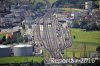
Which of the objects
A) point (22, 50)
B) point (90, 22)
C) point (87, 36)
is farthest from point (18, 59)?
point (90, 22)

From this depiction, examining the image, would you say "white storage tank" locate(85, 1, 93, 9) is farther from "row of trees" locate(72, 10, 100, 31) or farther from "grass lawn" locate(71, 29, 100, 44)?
"grass lawn" locate(71, 29, 100, 44)

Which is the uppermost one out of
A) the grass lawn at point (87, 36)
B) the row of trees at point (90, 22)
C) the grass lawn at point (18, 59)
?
the row of trees at point (90, 22)

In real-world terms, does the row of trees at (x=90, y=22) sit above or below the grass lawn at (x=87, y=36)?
above

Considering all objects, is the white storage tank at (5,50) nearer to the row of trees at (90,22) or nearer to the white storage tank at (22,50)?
the white storage tank at (22,50)

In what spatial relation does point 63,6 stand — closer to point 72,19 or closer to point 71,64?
point 72,19

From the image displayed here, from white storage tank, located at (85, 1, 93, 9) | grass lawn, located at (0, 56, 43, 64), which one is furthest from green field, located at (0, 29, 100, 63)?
white storage tank, located at (85, 1, 93, 9)

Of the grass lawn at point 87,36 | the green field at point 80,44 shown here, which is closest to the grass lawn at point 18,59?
the green field at point 80,44

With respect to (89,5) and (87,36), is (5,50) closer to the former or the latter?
(87,36)

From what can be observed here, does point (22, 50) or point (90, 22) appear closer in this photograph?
point (22, 50)
